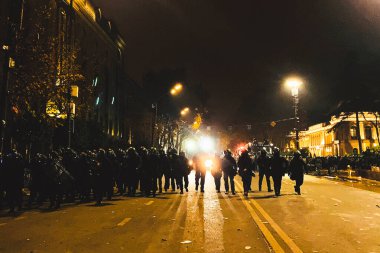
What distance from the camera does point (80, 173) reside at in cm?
1556

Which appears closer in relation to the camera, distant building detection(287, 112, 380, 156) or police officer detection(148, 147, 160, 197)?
police officer detection(148, 147, 160, 197)

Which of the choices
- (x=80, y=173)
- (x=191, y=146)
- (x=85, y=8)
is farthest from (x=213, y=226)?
(x=191, y=146)

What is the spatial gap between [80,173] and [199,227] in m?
7.50

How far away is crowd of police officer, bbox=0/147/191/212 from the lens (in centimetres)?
1312

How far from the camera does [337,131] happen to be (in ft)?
259

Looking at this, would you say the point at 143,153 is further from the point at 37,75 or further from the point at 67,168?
the point at 37,75

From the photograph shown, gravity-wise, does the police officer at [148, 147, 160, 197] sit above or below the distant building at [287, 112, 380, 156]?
below

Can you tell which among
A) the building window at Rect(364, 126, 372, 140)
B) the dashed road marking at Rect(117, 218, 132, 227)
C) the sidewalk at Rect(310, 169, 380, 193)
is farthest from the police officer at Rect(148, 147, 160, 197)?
the building window at Rect(364, 126, 372, 140)

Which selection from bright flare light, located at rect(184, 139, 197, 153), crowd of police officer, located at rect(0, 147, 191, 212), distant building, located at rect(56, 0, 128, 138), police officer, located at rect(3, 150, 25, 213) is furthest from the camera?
bright flare light, located at rect(184, 139, 197, 153)

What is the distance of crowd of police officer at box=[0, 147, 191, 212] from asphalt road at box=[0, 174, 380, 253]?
0.93 m

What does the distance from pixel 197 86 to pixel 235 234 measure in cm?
9250

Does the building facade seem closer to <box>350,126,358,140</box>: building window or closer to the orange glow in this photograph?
<box>350,126,358,140</box>: building window

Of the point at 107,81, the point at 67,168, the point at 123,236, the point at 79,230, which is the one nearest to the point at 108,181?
the point at 67,168

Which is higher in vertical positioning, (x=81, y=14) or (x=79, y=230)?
(x=81, y=14)
